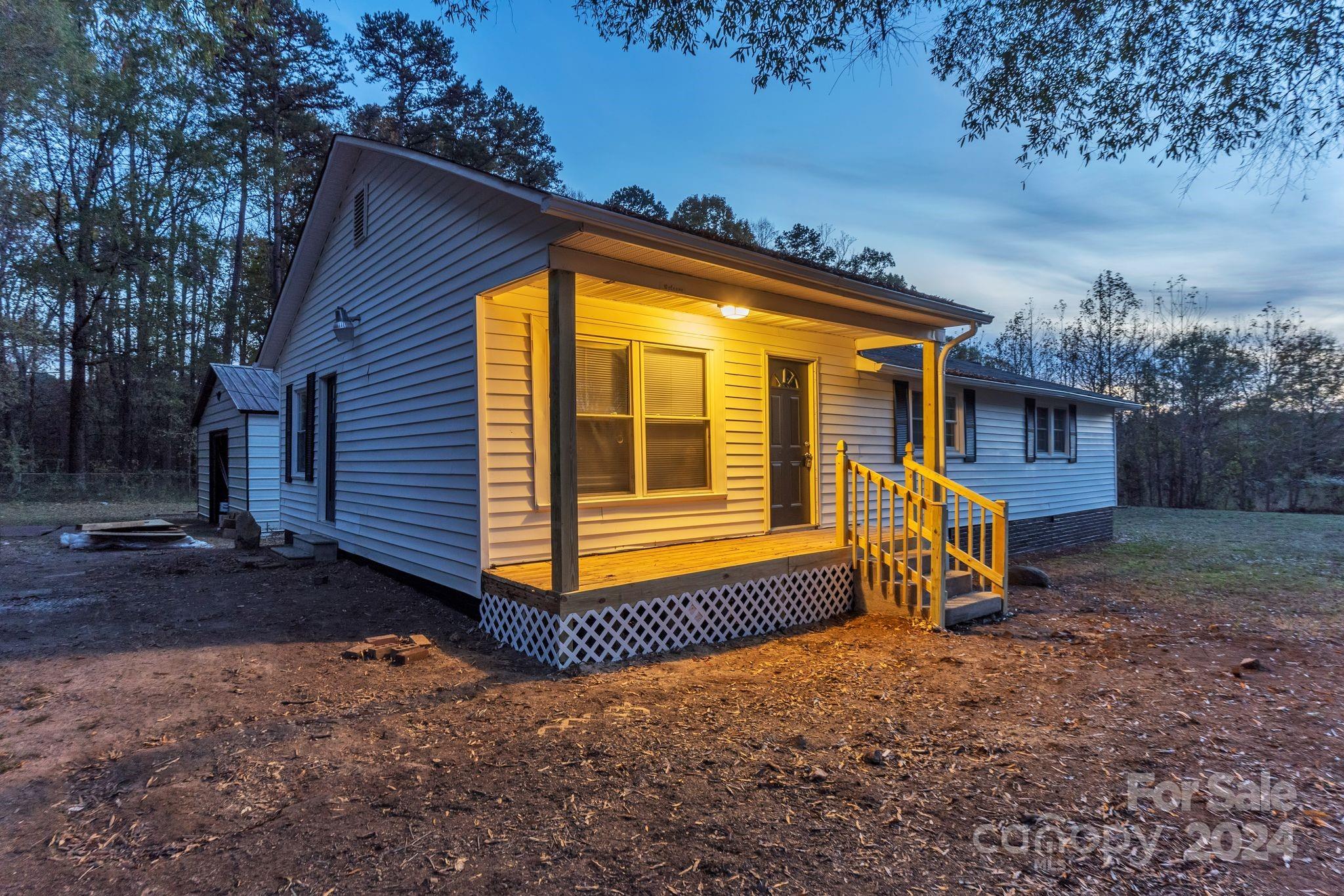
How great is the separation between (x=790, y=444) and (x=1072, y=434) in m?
9.32

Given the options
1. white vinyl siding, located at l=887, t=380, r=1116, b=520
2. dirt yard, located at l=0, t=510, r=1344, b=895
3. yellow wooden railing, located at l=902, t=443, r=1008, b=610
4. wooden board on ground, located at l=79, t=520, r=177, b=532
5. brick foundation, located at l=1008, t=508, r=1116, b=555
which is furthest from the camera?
brick foundation, located at l=1008, t=508, r=1116, b=555

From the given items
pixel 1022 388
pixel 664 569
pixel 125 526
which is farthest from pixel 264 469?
pixel 1022 388

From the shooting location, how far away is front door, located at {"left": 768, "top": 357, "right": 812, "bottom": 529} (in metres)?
8.18

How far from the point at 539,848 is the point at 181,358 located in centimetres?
2821

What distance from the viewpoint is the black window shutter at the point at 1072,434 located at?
47.1 feet

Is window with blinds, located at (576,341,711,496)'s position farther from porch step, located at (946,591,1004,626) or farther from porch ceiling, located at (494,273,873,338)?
porch step, located at (946,591,1004,626)

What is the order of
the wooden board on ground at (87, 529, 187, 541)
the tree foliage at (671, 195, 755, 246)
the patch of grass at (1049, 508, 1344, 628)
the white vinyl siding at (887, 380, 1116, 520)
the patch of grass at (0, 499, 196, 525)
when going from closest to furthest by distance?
the patch of grass at (1049, 508, 1344, 628), the wooden board on ground at (87, 529, 187, 541), the white vinyl siding at (887, 380, 1116, 520), the patch of grass at (0, 499, 196, 525), the tree foliage at (671, 195, 755, 246)

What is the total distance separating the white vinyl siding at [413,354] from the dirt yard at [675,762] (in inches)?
47.3

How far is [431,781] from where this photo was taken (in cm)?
317

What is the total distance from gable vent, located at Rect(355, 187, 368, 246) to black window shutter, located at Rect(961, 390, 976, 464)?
9350 mm

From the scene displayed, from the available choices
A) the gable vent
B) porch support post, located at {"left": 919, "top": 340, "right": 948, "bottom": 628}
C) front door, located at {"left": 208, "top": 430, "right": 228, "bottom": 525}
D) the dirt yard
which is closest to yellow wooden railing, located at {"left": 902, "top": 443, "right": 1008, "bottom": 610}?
porch support post, located at {"left": 919, "top": 340, "right": 948, "bottom": 628}

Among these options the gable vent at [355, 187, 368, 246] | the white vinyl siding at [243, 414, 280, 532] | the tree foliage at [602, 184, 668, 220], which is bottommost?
the white vinyl siding at [243, 414, 280, 532]

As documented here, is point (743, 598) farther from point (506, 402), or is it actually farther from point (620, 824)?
point (620, 824)

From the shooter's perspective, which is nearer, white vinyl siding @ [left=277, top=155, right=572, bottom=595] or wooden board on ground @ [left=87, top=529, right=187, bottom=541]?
white vinyl siding @ [left=277, top=155, right=572, bottom=595]
